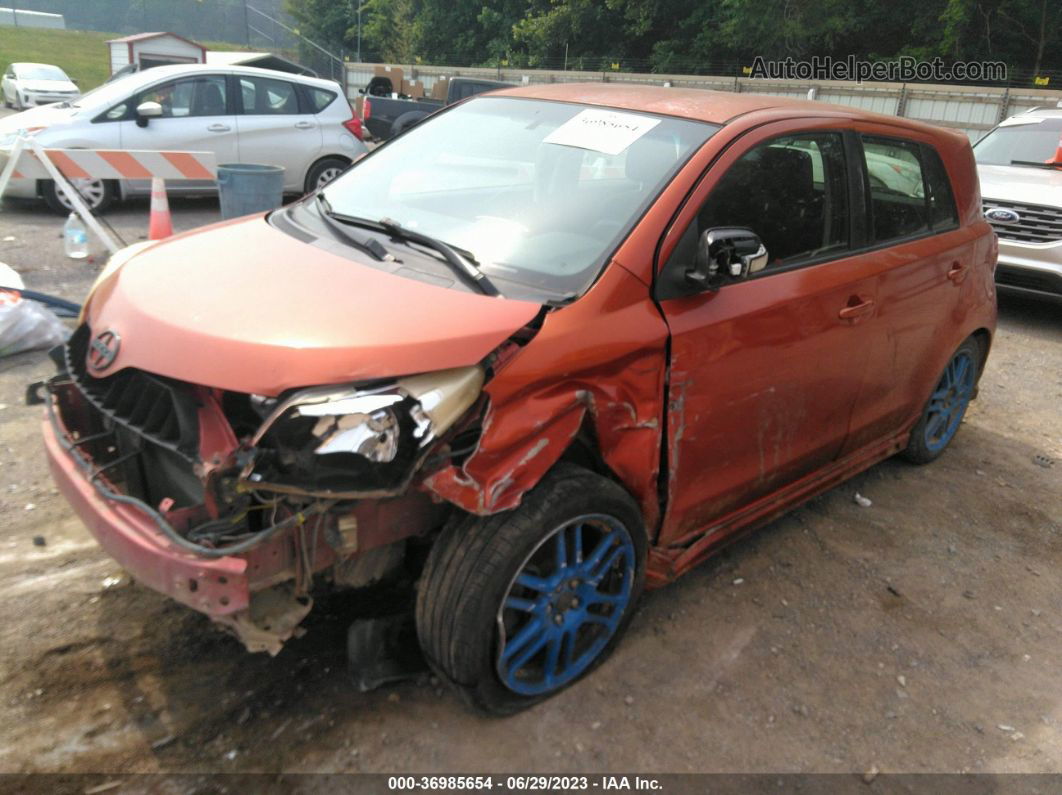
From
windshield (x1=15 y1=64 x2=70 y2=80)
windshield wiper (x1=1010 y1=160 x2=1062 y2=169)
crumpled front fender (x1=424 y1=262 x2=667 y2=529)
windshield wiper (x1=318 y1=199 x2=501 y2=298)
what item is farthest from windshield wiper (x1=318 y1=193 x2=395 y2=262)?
windshield (x1=15 y1=64 x2=70 y2=80)

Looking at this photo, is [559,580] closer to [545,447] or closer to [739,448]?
[545,447]

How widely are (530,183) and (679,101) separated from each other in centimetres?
74

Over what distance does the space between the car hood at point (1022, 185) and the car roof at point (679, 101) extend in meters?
4.89

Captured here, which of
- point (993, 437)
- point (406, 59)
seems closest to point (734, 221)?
point (993, 437)

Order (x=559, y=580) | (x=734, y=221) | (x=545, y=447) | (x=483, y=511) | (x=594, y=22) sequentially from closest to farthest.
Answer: (x=483, y=511), (x=545, y=447), (x=559, y=580), (x=734, y=221), (x=594, y=22)

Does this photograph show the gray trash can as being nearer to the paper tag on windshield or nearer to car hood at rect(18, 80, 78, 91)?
the paper tag on windshield

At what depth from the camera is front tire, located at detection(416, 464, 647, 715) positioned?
2445 millimetres

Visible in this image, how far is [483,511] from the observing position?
2.32 meters

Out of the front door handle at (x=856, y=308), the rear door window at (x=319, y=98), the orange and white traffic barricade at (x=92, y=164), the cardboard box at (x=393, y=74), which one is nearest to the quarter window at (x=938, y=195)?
the front door handle at (x=856, y=308)

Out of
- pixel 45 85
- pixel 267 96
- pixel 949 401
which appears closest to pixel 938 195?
pixel 949 401

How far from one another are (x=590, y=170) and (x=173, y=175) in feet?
16.4

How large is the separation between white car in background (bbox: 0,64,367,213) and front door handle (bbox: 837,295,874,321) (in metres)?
6.64

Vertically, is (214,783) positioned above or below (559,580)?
below

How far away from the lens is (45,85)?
2583cm
